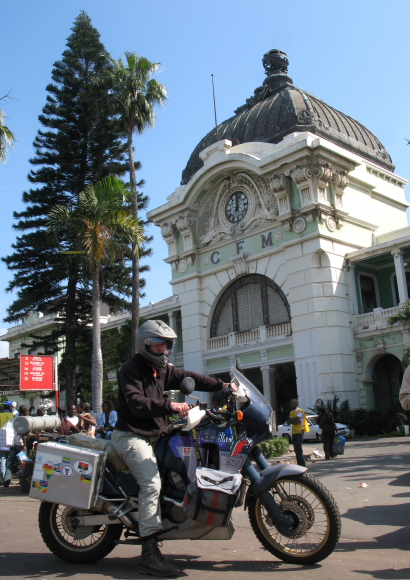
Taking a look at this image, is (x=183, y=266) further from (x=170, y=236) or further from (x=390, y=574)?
(x=390, y=574)

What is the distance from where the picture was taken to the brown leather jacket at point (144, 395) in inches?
161

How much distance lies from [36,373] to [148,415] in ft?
48.0

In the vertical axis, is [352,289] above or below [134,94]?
below

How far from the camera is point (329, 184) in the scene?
24.1 metres

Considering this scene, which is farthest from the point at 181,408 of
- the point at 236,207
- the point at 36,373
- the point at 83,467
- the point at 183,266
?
the point at 183,266

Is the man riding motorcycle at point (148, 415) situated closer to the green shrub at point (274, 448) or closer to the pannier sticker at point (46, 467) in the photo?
the pannier sticker at point (46, 467)

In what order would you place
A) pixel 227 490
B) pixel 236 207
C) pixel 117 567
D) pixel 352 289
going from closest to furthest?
pixel 227 490 < pixel 117 567 < pixel 352 289 < pixel 236 207

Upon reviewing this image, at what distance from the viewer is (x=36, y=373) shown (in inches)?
699

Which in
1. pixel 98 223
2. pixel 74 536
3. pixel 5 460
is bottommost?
pixel 74 536

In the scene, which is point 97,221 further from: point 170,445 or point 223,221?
point 170,445

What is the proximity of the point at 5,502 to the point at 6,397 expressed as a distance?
37.7m

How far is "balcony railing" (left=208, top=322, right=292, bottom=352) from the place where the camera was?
79.9 ft

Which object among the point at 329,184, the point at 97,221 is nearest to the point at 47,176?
the point at 97,221

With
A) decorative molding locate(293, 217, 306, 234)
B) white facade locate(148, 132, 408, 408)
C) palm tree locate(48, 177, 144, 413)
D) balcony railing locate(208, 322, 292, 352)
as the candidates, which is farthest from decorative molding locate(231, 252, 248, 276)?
palm tree locate(48, 177, 144, 413)
